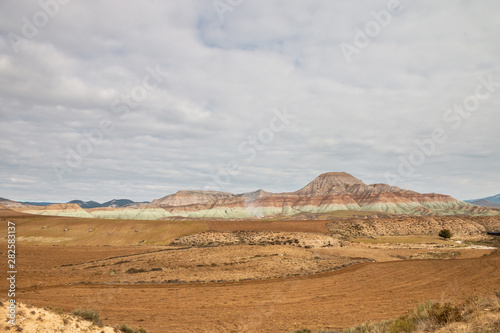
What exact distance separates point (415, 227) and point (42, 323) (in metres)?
93.9

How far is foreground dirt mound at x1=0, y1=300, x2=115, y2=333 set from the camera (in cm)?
876

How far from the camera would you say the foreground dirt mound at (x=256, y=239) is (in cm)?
5718

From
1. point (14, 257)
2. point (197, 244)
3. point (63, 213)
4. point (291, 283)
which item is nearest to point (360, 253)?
point (291, 283)

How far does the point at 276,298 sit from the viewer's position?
21031mm

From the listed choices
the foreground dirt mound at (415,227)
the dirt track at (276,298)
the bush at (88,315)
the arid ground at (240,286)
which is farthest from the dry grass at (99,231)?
the bush at (88,315)

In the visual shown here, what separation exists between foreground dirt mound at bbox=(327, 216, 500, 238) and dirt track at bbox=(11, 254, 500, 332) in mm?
52328

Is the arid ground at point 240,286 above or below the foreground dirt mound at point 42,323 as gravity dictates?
below

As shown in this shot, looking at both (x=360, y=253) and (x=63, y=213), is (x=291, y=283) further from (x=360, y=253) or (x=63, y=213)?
(x=63, y=213)

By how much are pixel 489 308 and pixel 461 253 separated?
Answer: 1671 inches

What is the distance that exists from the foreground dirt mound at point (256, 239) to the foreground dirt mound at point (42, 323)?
46.7 metres

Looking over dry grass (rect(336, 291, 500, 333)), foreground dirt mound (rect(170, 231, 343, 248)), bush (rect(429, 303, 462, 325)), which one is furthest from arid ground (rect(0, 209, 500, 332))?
foreground dirt mound (rect(170, 231, 343, 248))

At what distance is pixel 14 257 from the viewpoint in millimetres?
41281

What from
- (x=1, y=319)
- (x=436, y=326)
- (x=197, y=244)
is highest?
(x=1, y=319)

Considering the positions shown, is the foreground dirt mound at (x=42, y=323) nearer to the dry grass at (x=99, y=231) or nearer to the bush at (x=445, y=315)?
the bush at (x=445, y=315)
